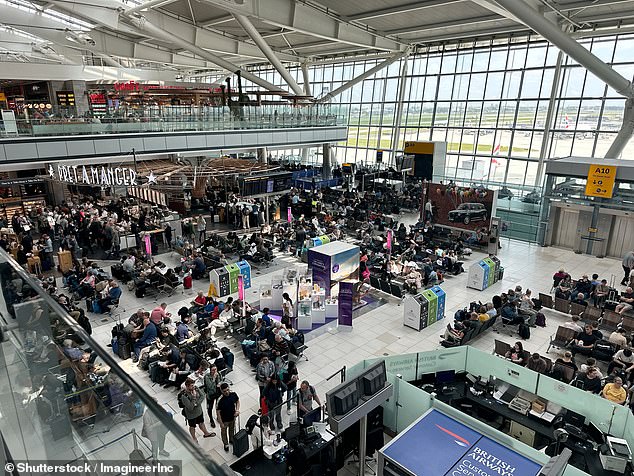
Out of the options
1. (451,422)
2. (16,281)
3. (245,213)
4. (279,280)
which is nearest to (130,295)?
(279,280)

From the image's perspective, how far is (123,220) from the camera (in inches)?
848

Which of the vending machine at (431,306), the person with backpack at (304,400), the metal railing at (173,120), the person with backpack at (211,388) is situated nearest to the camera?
the person with backpack at (304,400)

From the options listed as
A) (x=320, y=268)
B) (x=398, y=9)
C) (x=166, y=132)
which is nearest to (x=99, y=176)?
(x=166, y=132)

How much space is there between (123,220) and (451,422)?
740 inches

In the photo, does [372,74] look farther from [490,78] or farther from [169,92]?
[169,92]

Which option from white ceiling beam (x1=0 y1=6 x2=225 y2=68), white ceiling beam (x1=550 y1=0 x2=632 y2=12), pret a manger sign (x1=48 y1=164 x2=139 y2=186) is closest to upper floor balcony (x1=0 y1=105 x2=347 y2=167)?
pret a manger sign (x1=48 y1=164 x2=139 y2=186)

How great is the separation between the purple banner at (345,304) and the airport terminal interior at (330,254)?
0.27 feet

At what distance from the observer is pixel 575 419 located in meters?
8.07

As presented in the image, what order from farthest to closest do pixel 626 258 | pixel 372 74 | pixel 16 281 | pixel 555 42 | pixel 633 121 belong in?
1. pixel 372 74
2. pixel 633 121
3. pixel 555 42
4. pixel 626 258
5. pixel 16 281

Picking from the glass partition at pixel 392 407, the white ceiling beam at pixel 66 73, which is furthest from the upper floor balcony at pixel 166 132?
the glass partition at pixel 392 407

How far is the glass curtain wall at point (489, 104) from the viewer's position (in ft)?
86.2

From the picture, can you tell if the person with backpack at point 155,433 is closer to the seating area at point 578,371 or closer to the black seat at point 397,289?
the seating area at point 578,371

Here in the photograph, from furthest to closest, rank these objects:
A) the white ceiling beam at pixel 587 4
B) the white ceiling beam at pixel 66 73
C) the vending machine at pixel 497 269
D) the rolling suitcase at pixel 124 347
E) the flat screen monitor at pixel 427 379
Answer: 1. the white ceiling beam at pixel 66 73
2. the white ceiling beam at pixel 587 4
3. the vending machine at pixel 497 269
4. the rolling suitcase at pixel 124 347
5. the flat screen monitor at pixel 427 379

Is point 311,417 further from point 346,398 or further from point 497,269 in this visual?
point 497,269
